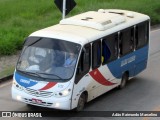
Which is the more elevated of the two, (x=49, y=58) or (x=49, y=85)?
(x=49, y=58)

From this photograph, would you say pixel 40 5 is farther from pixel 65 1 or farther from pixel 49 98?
pixel 49 98

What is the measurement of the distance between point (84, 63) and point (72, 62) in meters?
0.46

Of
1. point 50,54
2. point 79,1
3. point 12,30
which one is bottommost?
point 79,1

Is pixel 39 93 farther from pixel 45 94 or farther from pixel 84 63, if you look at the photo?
pixel 84 63

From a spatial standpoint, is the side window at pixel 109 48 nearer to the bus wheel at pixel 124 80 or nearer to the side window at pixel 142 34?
the bus wheel at pixel 124 80

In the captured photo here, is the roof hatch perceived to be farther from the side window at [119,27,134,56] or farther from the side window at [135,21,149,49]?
the side window at [135,21,149,49]

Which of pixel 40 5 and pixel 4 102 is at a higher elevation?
pixel 4 102

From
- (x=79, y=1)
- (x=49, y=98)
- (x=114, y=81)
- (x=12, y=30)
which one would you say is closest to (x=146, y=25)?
(x=114, y=81)

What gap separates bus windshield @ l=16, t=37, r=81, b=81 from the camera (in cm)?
1481

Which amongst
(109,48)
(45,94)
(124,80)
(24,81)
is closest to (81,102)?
(45,94)

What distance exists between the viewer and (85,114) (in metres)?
15.3

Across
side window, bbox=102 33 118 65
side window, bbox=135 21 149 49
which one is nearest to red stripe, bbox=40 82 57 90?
side window, bbox=102 33 118 65

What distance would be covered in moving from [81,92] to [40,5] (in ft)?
69.8

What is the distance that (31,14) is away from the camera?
32188mm
